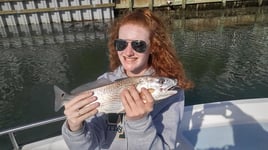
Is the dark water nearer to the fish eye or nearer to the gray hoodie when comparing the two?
the gray hoodie

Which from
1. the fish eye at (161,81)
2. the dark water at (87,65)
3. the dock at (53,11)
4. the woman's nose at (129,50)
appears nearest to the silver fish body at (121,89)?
the fish eye at (161,81)

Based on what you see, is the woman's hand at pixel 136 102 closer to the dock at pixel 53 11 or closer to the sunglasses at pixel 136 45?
the sunglasses at pixel 136 45

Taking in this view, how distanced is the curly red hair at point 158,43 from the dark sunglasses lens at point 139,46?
15 cm

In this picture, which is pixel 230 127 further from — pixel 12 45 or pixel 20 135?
pixel 12 45

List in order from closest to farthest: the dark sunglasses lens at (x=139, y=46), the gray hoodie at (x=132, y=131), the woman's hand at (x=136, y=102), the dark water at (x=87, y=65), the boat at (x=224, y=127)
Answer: the woman's hand at (x=136, y=102), the gray hoodie at (x=132, y=131), the dark sunglasses lens at (x=139, y=46), the boat at (x=224, y=127), the dark water at (x=87, y=65)

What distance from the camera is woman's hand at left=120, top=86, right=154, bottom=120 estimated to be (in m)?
1.89

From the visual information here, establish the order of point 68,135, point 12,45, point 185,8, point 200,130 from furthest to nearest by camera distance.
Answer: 1. point 185,8
2. point 12,45
3. point 200,130
4. point 68,135

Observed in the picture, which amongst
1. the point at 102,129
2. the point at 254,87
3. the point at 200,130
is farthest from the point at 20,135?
the point at 254,87

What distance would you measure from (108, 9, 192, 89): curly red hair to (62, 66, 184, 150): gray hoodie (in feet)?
0.34

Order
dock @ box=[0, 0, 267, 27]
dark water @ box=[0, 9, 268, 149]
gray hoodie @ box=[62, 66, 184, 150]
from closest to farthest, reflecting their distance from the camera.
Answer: gray hoodie @ box=[62, 66, 184, 150], dark water @ box=[0, 9, 268, 149], dock @ box=[0, 0, 267, 27]

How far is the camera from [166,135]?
2219 mm

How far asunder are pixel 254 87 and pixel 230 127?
6945mm

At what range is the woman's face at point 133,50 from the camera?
2.25 m

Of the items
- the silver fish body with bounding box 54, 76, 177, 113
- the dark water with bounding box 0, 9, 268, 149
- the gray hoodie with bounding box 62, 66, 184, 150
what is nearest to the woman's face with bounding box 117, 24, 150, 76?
the gray hoodie with bounding box 62, 66, 184, 150
